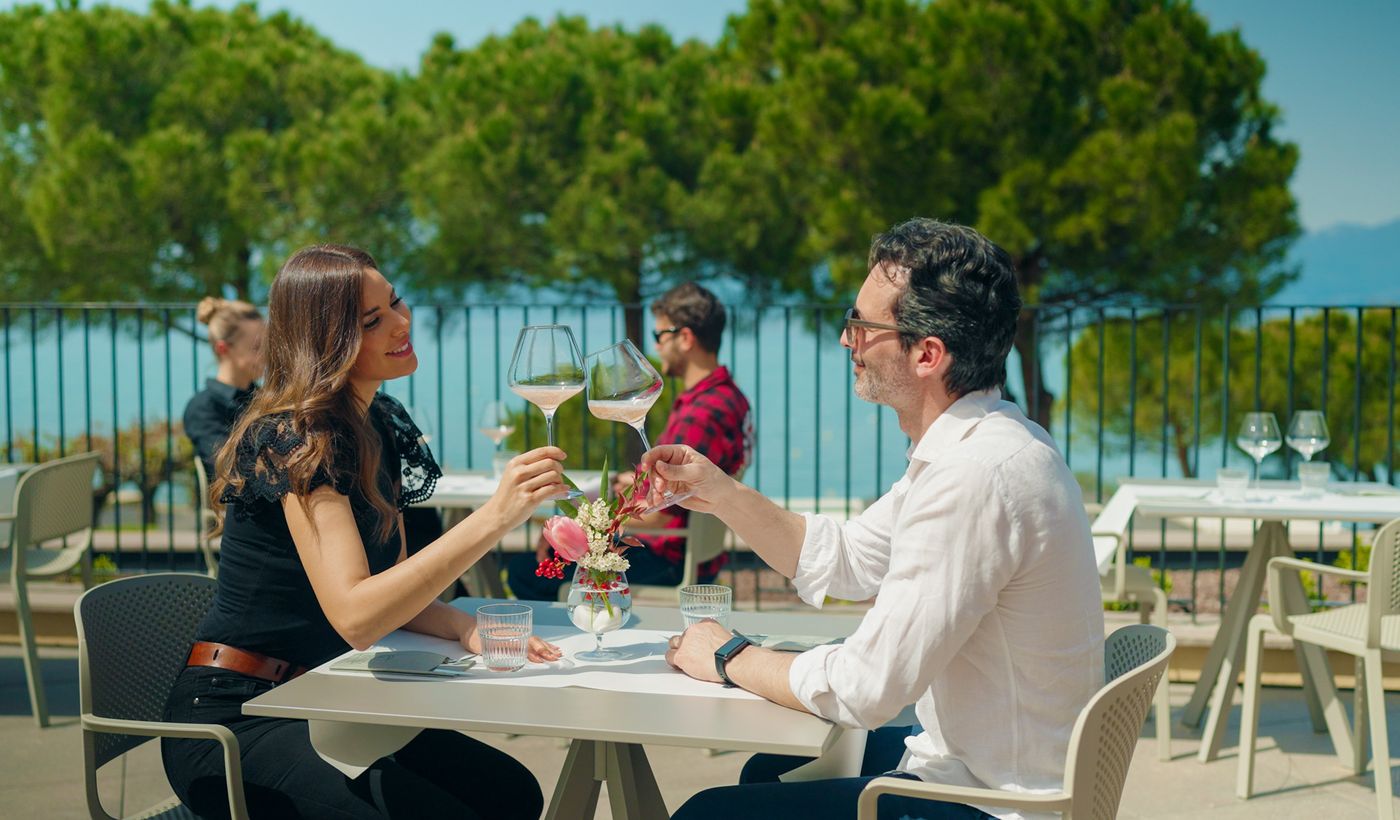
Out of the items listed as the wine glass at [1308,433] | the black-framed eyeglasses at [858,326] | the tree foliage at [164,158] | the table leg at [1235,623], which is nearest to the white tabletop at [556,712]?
the black-framed eyeglasses at [858,326]

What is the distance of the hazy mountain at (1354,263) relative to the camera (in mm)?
54156

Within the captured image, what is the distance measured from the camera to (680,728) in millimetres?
1636

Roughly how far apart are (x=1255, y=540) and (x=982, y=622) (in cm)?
259

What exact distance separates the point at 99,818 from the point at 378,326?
887mm

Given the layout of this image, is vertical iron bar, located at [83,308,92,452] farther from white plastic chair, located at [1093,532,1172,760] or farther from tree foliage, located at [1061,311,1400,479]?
tree foliage, located at [1061,311,1400,479]

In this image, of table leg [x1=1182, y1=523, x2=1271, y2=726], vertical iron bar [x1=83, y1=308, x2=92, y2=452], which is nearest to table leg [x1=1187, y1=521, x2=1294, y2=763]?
table leg [x1=1182, y1=523, x2=1271, y2=726]

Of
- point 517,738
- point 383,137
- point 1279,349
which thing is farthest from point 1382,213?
point 517,738

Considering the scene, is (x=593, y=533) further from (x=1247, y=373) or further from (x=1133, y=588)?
(x=1247, y=373)

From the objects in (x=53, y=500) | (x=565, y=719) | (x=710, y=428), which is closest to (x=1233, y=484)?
(x=710, y=428)

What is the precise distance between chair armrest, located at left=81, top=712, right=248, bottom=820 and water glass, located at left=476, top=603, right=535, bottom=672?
0.38 meters

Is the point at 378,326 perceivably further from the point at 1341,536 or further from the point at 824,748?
the point at 1341,536

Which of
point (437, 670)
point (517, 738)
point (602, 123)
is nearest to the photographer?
point (437, 670)

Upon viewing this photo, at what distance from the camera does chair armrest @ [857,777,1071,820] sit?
1.61 meters

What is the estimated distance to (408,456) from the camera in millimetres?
2416
